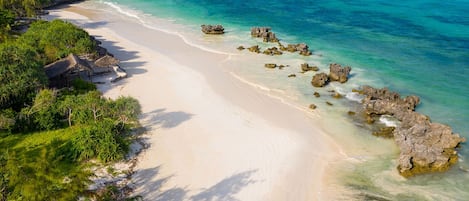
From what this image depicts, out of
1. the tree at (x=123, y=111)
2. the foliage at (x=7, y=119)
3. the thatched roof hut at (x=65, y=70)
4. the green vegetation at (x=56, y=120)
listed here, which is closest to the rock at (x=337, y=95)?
the green vegetation at (x=56, y=120)

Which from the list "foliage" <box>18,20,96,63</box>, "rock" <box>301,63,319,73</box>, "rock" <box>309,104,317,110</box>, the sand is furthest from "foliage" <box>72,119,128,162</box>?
"rock" <box>301,63,319,73</box>

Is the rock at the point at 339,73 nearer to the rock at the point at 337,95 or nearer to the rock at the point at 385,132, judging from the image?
the rock at the point at 337,95

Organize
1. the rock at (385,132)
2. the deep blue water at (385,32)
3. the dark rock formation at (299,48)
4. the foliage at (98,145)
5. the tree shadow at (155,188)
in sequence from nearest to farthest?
the tree shadow at (155,188), the foliage at (98,145), the rock at (385,132), the deep blue water at (385,32), the dark rock formation at (299,48)

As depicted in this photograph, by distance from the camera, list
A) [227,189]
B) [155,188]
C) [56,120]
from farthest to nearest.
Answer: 1. [56,120]
2. [227,189]
3. [155,188]

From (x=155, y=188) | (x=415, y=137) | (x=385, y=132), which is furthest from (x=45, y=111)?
(x=415, y=137)

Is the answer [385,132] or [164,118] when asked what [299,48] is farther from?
[164,118]

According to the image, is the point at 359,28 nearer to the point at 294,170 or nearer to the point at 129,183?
the point at 294,170
